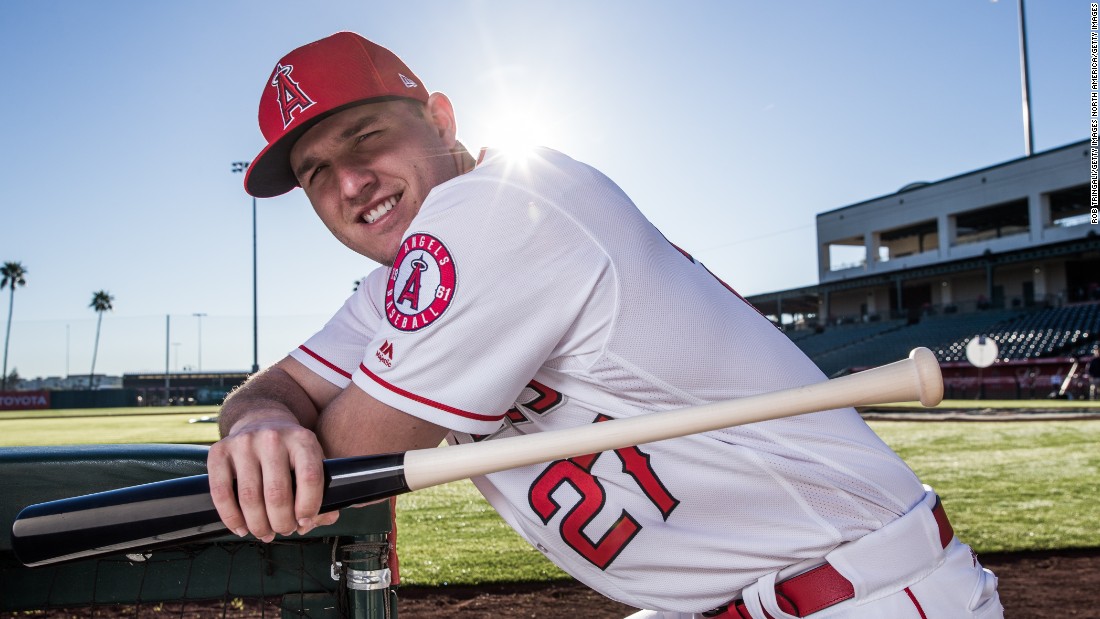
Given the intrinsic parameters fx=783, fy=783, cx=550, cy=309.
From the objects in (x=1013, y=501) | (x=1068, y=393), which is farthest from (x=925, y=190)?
(x=1013, y=501)

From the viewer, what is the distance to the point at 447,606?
3945 mm

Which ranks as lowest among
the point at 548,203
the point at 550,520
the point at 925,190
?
the point at 550,520

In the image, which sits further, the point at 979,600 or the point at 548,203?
the point at 979,600

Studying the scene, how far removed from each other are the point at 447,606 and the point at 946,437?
10376mm

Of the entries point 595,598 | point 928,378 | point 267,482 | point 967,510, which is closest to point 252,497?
point 267,482

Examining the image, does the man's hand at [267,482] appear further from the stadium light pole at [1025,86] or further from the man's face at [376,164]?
the stadium light pole at [1025,86]

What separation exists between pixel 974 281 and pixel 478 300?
43236 mm

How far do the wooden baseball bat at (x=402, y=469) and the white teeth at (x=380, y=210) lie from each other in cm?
84

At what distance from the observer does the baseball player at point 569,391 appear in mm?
1096

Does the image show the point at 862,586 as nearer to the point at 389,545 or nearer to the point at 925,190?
the point at 389,545

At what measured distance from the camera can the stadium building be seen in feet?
88.0

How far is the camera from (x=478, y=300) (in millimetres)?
1080

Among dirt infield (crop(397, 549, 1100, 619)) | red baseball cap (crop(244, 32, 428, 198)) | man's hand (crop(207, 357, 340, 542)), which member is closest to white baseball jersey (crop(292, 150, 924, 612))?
man's hand (crop(207, 357, 340, 542))

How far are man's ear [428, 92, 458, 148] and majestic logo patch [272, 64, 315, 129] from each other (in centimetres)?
29
